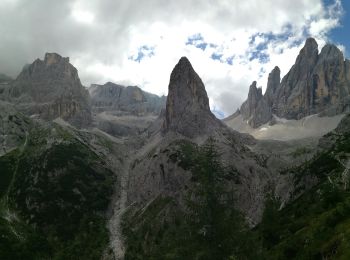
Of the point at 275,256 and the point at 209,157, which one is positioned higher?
the point at 209,157

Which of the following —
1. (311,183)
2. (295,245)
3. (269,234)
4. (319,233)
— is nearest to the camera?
(319,233)

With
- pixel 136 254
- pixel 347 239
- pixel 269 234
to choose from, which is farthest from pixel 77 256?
pixel 347 239

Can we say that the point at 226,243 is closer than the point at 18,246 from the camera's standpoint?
Yes

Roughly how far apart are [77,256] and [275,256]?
123 meters

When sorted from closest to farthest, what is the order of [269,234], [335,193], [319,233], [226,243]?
[226,243], [319,233], [335,193], [269,234]

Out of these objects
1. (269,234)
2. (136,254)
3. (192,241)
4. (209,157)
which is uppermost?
(209,157)

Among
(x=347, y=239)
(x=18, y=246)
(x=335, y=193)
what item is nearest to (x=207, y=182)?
(x=347, y=239)

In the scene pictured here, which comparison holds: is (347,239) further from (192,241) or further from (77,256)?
(77,256)

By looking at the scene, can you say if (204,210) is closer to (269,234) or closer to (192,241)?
(192,241)

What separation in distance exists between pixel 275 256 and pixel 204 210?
2591 cm

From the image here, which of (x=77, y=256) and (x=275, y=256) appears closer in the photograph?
(x=275, y=256)

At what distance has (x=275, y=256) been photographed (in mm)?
76812

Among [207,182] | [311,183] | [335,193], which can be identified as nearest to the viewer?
[207,182]

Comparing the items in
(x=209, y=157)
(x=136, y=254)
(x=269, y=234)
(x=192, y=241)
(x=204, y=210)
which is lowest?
(x=136, y=254)
